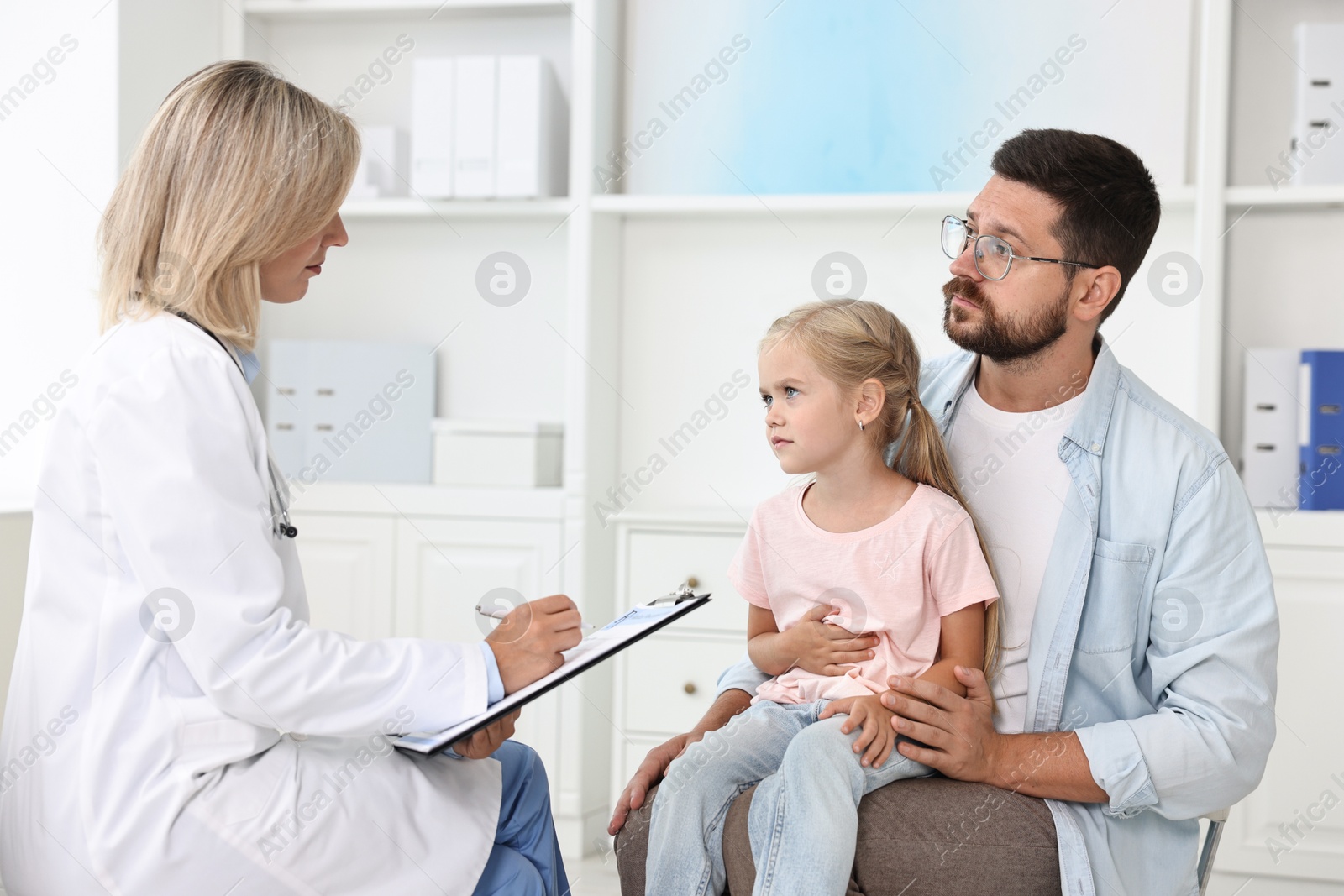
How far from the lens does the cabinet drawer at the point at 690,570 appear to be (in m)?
2.78

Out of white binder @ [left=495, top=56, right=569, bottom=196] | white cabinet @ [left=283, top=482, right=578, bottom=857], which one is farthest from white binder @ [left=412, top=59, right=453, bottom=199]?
white cabinet @ [left=283, top=482, right=578, bottom=857]

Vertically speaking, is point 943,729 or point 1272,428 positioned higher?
point 1272,428

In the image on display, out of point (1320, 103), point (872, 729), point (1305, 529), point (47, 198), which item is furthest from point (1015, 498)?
point (47, 198)

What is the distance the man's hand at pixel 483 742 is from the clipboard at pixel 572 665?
0.10 m

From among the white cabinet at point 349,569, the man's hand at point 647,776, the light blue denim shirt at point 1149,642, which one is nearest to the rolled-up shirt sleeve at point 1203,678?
the light blue denim shirt at point 1149,642

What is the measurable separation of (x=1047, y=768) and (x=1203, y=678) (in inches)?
8.7

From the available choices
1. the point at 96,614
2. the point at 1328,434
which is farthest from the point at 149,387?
the point at 1328,434

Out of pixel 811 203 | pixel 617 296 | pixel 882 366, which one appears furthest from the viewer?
pixel 617 296

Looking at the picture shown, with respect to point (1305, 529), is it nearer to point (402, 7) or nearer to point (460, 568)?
point (460, 568)

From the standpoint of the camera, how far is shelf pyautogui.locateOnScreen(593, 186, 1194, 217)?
2.72m

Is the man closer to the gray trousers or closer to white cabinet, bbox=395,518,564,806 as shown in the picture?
the gray trousers

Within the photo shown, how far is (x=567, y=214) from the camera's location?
297cm

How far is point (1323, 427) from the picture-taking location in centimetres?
253

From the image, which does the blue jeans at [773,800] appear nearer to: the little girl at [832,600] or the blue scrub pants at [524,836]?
the little girl at [832,600]
